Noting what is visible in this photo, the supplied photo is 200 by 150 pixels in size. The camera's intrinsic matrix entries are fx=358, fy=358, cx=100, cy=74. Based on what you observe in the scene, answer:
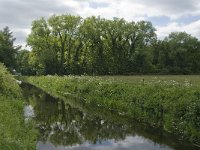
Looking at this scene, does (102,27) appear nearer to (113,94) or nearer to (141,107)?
(113,94)

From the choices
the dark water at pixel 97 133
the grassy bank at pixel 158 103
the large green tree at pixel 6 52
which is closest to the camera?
the dark water at pixel 97 133

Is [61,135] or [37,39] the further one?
[37,39]

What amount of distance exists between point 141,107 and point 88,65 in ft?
223

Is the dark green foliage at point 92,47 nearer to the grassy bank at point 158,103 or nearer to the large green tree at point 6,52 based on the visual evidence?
the large green tree at point 6,52

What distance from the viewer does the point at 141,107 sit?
24156 mm

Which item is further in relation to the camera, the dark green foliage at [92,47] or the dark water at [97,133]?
the dark green foliage at [92,47]

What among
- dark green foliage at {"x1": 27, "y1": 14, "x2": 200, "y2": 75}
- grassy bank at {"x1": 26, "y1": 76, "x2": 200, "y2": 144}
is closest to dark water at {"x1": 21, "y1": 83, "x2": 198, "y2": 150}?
grassy bank at {"x1": 26, "y1": 76, "x2": 200, "y2": 144}

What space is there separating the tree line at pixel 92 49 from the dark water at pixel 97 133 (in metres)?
62.2

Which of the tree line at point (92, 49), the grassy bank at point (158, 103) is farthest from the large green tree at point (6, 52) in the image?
the grassy bank at point (158, 103)

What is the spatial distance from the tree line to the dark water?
6217cm

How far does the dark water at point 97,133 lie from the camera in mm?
17156

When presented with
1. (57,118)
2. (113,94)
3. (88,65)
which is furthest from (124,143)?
(88,65)

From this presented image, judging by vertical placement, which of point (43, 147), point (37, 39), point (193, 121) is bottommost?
point (43, 147)

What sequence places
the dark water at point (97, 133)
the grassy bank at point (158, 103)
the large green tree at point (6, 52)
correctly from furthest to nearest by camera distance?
the large green tree at point (6, 52)
the grassy bank at point (158, 103)
the dark water at point (97, 133)
